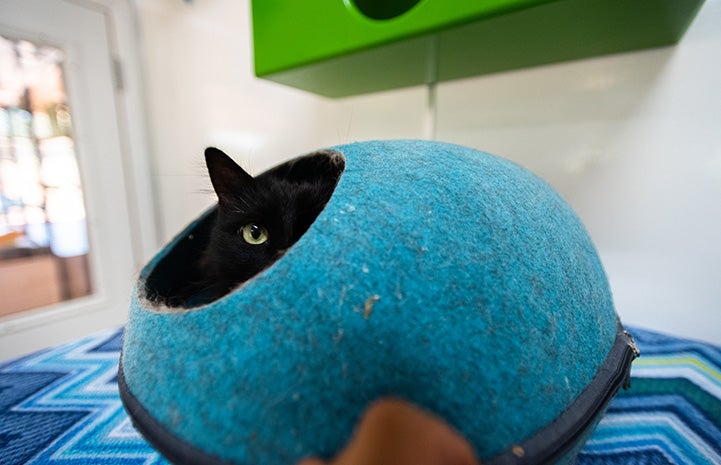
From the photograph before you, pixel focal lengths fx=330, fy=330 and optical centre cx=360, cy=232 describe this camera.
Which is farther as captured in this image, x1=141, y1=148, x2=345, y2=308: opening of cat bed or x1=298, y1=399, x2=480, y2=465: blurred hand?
x1=141, y1=148, x2=345, y2=308: opening of cat bed

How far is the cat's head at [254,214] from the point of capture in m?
0.51

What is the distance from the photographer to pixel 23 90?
Result: 4.15ft

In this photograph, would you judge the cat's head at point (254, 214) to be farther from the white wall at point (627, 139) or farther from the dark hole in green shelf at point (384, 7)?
the dark hole in green shelf at point (384, 7)

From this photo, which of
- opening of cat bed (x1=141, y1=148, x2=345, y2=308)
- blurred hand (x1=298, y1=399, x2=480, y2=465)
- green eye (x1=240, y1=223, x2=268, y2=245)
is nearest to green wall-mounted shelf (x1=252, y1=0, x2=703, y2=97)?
opening of cat bed (x1=141, y1=148, x2=345, y2=308)

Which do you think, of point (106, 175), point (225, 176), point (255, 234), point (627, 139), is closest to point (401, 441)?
point (255, 234)

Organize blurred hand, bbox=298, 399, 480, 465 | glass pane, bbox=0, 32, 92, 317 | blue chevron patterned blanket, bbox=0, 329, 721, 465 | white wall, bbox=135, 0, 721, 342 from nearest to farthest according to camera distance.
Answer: blurred hand, bbox=298, 399, 480, 465 < blue chevron patterned blanket, bbox=0, 329, 721, 465 < white wall, bbox=135, 0, 721, 342 < glass pane, bbox=0, 32, 92, 317

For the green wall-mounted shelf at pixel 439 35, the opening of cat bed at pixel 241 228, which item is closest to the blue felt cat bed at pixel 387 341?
the opening of cat bed at pixel 241 228

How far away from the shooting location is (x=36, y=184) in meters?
1.32

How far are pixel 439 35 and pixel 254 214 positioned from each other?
472mm

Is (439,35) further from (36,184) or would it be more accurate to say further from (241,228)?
(36,184)

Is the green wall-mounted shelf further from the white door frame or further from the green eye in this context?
the white door frame

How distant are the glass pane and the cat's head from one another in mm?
1238

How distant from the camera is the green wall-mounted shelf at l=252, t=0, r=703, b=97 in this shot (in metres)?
0.55

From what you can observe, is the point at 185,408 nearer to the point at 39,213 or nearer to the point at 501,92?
the point at 501,92
